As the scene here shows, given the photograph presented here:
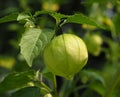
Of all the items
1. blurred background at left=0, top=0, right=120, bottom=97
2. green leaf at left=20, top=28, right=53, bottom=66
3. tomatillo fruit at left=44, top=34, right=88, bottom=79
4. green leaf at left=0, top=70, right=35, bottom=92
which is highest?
green leaf at left=20, top=28, right=53, bottom=66

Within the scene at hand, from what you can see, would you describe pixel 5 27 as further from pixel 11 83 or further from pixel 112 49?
pixel 11 83

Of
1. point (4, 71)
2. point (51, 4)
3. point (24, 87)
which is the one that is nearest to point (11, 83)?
point (24, 87)

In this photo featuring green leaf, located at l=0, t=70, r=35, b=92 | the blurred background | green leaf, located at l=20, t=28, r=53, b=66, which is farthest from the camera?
the blurred background

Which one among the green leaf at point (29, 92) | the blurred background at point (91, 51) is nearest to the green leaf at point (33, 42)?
the blurred background at point (91, 51)

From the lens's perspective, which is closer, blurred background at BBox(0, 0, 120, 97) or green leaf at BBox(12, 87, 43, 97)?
green leaf at BBox(12, 87, 43, 97)

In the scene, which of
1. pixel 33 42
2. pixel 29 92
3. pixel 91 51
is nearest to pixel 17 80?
pixel 29 92

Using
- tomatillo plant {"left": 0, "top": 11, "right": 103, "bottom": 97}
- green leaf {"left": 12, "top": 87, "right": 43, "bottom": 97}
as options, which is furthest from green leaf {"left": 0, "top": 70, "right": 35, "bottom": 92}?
tomatillo plant {"left": 0, "top": 11, "right": 103, "bottom": 97}

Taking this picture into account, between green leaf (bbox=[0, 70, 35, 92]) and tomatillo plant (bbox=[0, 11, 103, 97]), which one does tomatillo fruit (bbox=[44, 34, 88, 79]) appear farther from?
green leaf (bbox=[0, 70, 35, 92])
